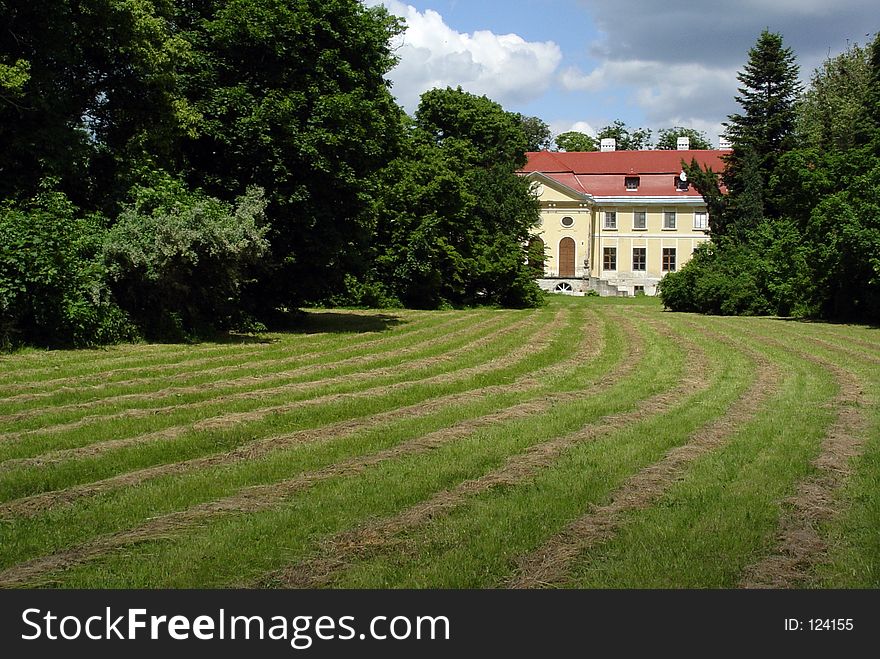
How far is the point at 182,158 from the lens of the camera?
23.1 metres

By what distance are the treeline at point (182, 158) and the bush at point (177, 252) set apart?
0.16 feet

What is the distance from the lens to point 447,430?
9.61 m

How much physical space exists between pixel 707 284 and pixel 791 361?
72.1 ft

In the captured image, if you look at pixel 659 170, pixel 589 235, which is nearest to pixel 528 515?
pixel 589 235

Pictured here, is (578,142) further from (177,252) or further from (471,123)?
(177,252)

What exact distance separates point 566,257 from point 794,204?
37.5 m

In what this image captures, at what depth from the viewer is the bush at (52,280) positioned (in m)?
16.9

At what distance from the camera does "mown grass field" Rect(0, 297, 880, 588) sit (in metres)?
5.26

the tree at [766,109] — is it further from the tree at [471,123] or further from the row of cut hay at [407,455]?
the row of cut hay at [407,455]

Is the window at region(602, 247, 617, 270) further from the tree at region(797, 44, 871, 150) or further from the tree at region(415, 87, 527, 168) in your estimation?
the tree at region(415, 87, 527, 168)

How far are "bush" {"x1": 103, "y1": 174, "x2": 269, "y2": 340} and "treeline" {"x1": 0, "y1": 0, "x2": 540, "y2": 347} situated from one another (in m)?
0.05

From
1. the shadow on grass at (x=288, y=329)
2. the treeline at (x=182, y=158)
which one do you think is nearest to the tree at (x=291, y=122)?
the treeline at (x=182, y=158)

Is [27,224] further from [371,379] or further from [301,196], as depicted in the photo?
[371,379]

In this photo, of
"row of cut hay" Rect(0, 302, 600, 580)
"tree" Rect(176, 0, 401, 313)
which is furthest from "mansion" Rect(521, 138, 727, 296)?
"tree" Rect(176, 0, 401, 313)
